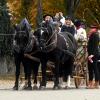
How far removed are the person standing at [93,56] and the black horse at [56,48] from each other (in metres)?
0.58

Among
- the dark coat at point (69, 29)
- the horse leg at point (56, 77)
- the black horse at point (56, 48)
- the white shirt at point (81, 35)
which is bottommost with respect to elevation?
the horse leg at point (56, 77)

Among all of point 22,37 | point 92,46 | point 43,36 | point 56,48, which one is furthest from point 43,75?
point 92,46

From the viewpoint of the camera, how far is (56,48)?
22.7 meters

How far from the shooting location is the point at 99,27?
2469 centimetres

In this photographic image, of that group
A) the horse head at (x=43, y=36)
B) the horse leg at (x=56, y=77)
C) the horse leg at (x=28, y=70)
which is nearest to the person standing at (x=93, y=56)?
the horse leg at (x=56, y=77)

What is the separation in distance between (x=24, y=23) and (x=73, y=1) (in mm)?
23650

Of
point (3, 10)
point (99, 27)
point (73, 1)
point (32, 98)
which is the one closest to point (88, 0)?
point (73, 1)

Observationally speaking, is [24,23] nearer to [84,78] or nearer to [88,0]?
[84,78]

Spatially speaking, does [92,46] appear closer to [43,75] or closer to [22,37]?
[43,75]

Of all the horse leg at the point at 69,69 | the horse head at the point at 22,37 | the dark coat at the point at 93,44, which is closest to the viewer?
the horse head at the point at 22,37

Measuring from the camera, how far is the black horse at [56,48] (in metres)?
22.5

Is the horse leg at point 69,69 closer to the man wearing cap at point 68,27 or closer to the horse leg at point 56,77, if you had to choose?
the horse leg at point 56,77

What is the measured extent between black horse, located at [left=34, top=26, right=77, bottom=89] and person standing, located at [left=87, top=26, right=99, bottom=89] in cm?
58

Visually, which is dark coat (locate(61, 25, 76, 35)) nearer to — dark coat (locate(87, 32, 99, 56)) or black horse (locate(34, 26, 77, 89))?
black horse (locate(34, 26, 77, 89))
